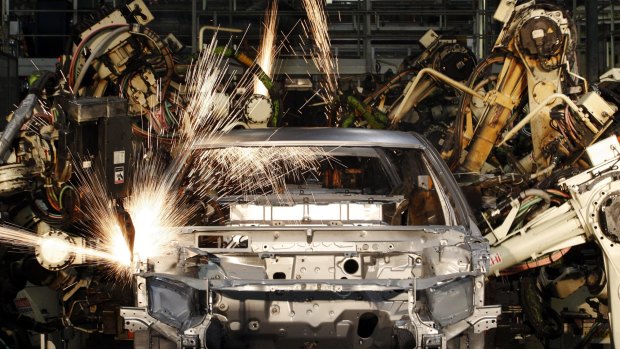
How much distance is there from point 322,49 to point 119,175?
33.8 feet

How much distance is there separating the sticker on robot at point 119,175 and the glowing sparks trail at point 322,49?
801 cm

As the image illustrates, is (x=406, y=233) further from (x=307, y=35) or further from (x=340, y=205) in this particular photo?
(x=307, y=35)

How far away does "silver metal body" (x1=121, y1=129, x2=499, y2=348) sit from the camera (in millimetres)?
5055

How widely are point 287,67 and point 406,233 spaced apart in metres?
11.3

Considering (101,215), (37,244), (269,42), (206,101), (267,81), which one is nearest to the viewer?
(37,244)

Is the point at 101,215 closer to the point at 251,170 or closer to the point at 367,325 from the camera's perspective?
the point at 251,170

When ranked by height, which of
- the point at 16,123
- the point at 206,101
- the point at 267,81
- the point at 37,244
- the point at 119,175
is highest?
the point at 267,81

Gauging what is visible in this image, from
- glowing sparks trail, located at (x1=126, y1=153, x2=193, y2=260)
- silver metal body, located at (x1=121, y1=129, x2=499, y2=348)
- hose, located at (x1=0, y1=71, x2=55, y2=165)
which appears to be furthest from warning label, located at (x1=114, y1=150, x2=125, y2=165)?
silver metal body, located at (x1=121, y1=129, x2=499, y2=348)

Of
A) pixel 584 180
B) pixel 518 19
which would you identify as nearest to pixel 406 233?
pixel 584 180

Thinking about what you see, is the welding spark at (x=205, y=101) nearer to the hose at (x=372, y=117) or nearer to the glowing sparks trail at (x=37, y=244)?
the hose at (x=372, y=117)

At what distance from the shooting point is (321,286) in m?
5.06

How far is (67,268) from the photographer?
297 inches

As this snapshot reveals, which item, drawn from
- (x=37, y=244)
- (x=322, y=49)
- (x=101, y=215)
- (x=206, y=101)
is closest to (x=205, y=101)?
(x=206, y=101)

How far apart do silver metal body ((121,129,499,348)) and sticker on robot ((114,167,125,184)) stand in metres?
1.48
